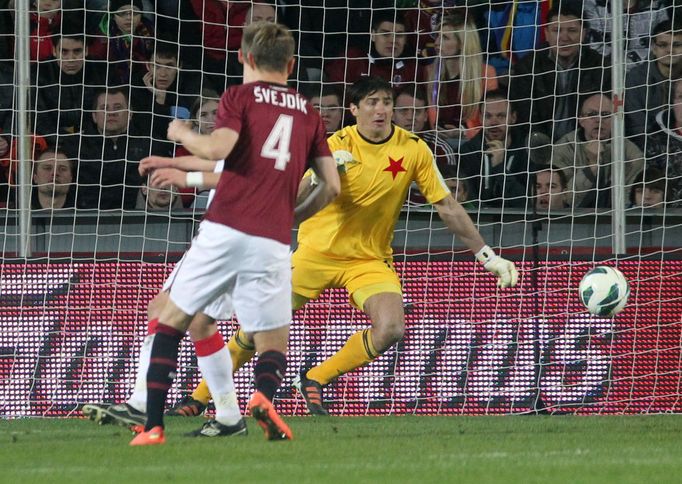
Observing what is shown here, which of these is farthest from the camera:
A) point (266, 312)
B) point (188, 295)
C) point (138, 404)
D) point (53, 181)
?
point (53, 181)

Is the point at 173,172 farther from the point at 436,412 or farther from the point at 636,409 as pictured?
the point at 636,409

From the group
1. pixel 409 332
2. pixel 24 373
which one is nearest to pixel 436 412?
pixel 409 332

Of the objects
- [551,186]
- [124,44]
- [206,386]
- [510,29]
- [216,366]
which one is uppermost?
[510,29]

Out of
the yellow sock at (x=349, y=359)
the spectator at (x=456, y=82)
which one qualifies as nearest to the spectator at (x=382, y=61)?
the spectator at (x=456, y=82)

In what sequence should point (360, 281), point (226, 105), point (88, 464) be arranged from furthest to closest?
point (360, 281), point (226, 105), point (88, 464)

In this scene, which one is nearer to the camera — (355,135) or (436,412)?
(355,135)

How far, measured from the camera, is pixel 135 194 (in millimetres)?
11445

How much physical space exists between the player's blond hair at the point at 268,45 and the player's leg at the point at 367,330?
2516 mm

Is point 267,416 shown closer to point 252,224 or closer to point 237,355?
point 252,224

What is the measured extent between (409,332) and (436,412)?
1.92 feet

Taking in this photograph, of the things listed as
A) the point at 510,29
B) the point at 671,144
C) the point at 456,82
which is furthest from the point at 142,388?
the point at 510,29

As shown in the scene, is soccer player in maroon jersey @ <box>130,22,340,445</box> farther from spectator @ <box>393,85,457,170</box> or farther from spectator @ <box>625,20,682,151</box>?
spectator @ <box>625,20,682,151</box>

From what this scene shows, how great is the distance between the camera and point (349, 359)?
8945 mm

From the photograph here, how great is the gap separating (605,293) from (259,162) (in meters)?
2.96
